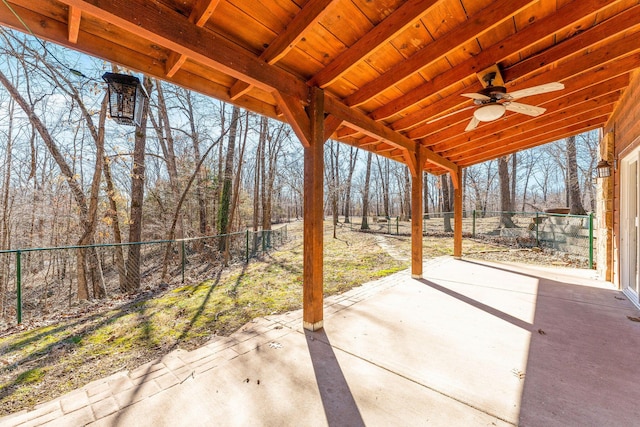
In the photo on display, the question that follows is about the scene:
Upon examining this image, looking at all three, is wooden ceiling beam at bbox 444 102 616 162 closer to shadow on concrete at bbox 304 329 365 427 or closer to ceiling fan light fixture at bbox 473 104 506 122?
ceiling fan light fixture at bbox 473 104 506 122

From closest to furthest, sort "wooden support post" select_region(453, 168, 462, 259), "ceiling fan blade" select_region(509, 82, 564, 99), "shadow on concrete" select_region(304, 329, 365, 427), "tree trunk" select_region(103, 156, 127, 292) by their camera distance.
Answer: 1. "shadow on concrete" select_region(304, 329, 365, 427)
2. "ceiling fan blade" select_region(509, 82, 564, 99)
3. "tree trunk" select_region(103, 156, 127, 292)
4. "wooden support post" select_region(453, 168, 462, 259)

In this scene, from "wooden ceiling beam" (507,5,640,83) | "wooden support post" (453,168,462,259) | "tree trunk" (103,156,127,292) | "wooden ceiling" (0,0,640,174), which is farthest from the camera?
"wooden support post" (453,168,462,259)

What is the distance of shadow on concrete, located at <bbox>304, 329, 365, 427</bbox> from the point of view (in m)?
1.65

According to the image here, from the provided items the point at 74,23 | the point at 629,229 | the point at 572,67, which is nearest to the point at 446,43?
the point at 572,67

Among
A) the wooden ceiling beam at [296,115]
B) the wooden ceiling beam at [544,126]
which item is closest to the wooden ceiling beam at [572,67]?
the wooden ceiling beam at [544,126]

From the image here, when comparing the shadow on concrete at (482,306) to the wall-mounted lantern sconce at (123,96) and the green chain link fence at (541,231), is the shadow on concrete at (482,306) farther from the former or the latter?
the wall-mounted lantern sconce at (123,96)

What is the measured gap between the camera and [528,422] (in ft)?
5.26

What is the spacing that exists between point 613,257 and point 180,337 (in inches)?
259

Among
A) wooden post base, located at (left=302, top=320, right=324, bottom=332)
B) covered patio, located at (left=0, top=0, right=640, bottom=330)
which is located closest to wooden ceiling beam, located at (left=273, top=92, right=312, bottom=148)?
covered patio, located at (left=0, top=0, right=640, bottom=330)

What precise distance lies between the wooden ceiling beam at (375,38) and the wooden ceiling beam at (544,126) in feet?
11.9

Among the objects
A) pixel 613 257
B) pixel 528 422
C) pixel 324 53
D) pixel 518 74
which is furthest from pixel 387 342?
pixel 613 257

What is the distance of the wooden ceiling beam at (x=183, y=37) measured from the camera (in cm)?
154

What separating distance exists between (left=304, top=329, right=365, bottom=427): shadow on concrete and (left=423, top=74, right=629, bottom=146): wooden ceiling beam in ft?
12.1

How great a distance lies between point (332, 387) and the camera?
6.31 feet
